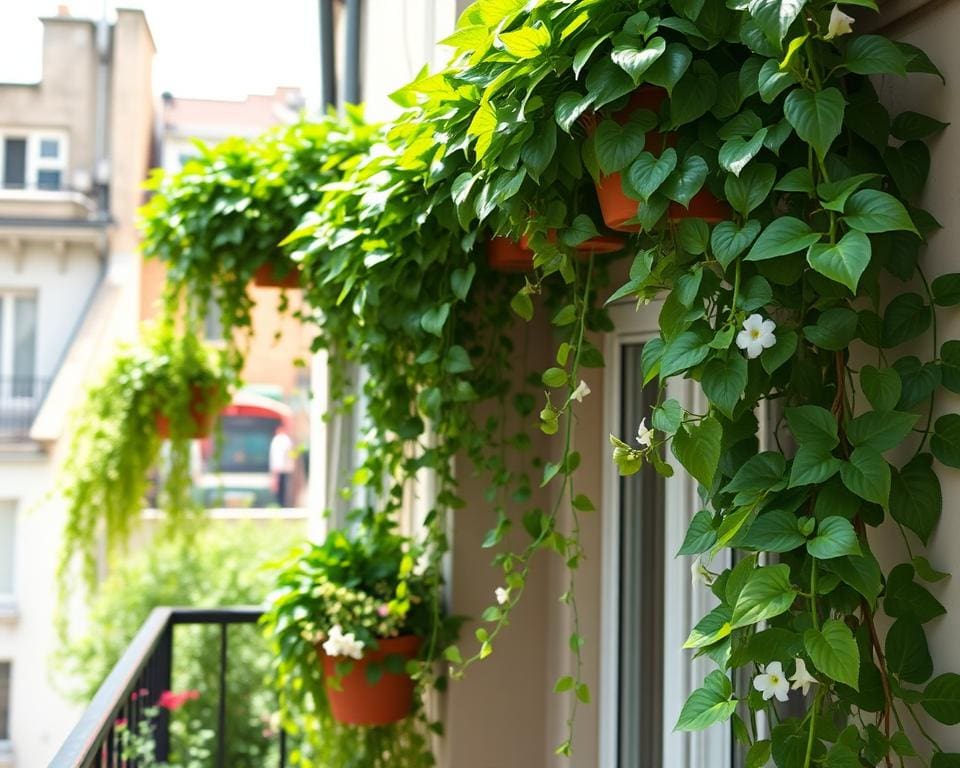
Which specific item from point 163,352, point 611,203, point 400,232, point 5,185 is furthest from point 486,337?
point 5,185

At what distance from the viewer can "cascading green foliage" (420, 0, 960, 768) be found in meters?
0.96

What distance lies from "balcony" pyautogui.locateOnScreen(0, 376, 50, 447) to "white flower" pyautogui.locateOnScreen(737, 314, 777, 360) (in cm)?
1099

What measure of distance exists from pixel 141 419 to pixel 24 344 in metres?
8.52

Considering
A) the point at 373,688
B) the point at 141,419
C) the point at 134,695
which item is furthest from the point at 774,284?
the point at 141,419

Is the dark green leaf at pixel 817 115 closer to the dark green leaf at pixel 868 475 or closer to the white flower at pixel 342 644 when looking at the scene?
the dark green leaf at pixel 868 475

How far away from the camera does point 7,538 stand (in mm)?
10406

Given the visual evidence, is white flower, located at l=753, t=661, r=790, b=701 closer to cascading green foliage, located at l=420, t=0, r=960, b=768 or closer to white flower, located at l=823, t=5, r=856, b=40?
cascading green foliage, located at l=420, t=0, r=960, b=768

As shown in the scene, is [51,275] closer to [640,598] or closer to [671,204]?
[640,598]

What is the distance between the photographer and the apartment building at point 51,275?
9977mm

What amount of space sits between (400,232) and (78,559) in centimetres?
924

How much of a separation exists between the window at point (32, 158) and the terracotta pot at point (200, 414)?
9.26 m

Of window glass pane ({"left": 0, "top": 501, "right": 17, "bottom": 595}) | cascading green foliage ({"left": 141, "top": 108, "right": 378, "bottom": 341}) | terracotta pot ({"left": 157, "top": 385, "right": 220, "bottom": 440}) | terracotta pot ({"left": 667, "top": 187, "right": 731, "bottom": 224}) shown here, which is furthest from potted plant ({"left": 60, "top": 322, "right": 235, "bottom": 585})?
window glass pane ({"left": 0, "top": 501, "right": 17, "bottom": 595})

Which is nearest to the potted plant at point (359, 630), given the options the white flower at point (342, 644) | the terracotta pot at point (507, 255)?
the white flower at point (342, 644)

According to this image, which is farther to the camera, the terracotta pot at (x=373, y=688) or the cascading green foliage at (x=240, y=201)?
the cascading green foliage at (x=240, y=201)
